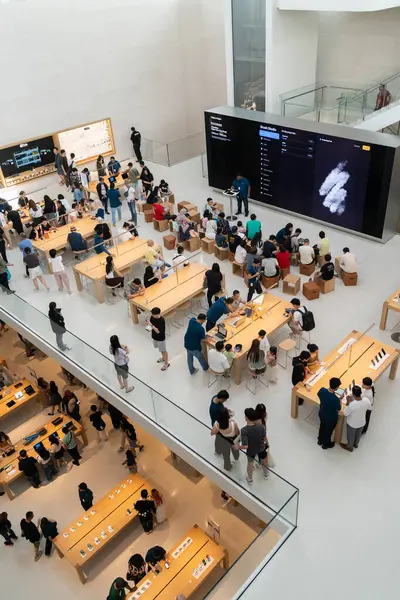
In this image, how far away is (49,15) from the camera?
659 inches

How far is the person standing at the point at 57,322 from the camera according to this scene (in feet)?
34.2

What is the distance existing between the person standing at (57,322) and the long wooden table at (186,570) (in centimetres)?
450

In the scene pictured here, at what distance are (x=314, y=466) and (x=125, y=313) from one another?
5.52 m

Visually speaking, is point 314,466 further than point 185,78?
No

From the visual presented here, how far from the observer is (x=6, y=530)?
1082 centimetres

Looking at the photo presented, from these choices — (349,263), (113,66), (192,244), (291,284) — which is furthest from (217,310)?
(113,66)

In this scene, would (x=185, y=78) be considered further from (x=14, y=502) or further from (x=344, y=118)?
(x=14, y=502)

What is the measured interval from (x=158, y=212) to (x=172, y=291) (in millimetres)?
4247

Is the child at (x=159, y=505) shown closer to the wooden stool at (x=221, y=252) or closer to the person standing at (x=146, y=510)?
the person standing at (x=146, y=510)

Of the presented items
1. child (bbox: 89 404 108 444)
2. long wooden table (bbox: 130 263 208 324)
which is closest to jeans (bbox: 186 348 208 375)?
long wooden table (bbox: 130 263 208 324)

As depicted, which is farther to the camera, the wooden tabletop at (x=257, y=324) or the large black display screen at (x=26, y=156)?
the large black display screen at (x=26, y=156)

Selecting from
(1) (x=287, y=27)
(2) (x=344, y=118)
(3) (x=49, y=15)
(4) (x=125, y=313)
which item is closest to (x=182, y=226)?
(4) (x=125, y=313)

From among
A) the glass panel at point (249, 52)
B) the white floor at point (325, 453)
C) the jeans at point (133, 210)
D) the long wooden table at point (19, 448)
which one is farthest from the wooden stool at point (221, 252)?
the glass panel at point (249, 52)

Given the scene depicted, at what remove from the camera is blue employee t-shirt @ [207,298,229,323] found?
32.1 ft
